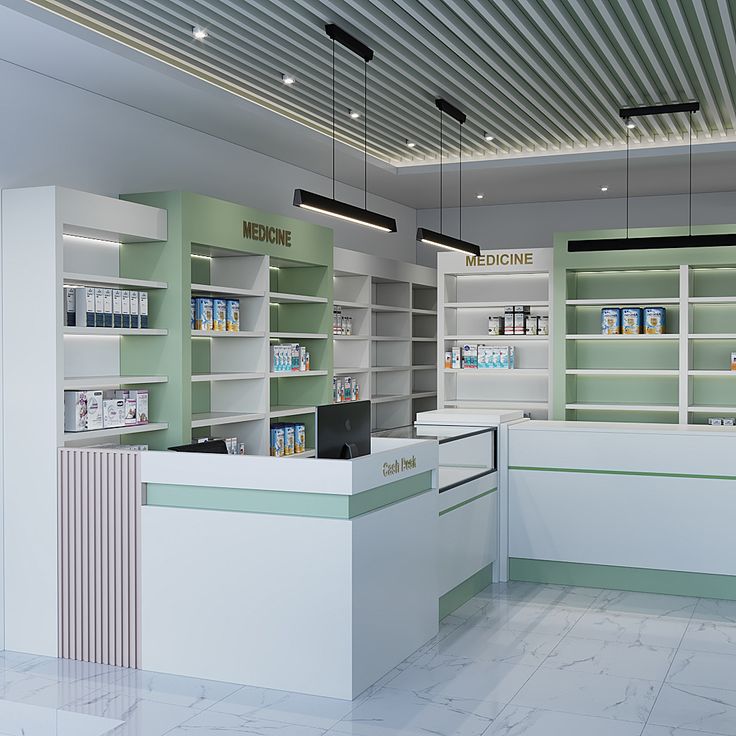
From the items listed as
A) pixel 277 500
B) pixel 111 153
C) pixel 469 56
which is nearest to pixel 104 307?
pixel 111 153

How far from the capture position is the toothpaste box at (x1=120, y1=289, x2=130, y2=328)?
580 centimetres

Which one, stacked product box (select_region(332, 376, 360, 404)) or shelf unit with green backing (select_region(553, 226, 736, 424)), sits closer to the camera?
shelf unit with green backing (select_region(553, 226, 736, 424))

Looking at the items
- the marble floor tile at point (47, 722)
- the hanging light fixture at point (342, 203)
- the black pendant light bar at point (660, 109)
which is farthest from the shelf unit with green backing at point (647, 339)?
the marble floor tile at point (47, 722)

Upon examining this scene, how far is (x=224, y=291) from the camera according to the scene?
21.6 ft

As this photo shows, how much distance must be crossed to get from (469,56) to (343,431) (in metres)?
2.69

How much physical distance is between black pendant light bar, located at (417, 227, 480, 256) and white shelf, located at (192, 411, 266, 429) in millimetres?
1826

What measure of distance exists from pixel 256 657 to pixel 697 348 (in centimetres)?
561

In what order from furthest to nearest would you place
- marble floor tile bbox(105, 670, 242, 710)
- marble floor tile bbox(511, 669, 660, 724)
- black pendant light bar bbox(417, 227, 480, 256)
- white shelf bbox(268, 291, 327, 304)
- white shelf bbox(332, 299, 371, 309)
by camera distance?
white shelf bbox(332, 299, 371, 309) → white shelf bbox(268, 291, 327, 304) → black pendant light bar bbox(417, 227, 480, 256) → marble floor tile bbox(105, 670, 242, 710) → marble floor tile bbox(511, 669, 660, 724)

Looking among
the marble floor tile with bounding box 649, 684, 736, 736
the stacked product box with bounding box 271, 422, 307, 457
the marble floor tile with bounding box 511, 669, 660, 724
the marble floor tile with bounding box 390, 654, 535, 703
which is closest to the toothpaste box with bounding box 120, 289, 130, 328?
the stacked product box with bounding box 271, 422, 307, 457

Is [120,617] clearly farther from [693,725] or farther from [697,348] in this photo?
[697,348]

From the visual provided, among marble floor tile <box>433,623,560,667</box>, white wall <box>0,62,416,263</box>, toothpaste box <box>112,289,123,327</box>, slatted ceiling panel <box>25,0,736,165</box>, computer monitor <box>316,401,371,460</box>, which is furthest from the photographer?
toothpaste box <box>112,289,123,327</box>

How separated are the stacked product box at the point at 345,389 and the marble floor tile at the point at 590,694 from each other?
415 cm

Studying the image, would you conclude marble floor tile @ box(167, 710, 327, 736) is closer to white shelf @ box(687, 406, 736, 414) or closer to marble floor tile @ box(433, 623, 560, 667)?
marble floor tile @ box(433, 623, 560, 667)

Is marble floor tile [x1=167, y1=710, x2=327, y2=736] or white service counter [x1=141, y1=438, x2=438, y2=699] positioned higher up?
white service counter [x1=141, y1=438, x2=438, y2=699]
